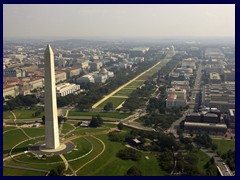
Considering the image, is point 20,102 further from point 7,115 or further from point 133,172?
point 133,172

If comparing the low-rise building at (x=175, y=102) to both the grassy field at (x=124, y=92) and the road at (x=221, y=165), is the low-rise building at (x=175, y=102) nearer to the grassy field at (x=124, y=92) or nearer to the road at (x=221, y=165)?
the grassy field at (x=124, y=92)

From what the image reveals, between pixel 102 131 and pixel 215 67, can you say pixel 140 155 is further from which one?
pixel 215 67

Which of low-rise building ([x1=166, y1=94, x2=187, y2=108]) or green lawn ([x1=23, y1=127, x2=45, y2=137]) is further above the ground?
low-rise building ([x1=166, y1=94, x2=187, y2=108])

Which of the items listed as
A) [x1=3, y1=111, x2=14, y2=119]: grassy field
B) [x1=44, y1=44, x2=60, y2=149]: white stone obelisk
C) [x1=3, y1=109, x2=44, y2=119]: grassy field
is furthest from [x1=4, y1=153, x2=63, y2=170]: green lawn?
[x1=3, y1=111, x2=14, y2=119]: grassy field

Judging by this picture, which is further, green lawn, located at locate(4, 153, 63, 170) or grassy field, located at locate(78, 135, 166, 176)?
green lawn, located at locate(4, 153, 63, 170)

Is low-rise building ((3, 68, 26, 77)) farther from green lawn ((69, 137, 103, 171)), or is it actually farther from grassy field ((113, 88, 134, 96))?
green lawn ((69, 137, 103, 171))

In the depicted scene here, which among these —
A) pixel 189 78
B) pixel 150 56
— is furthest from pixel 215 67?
pixel 150 56
